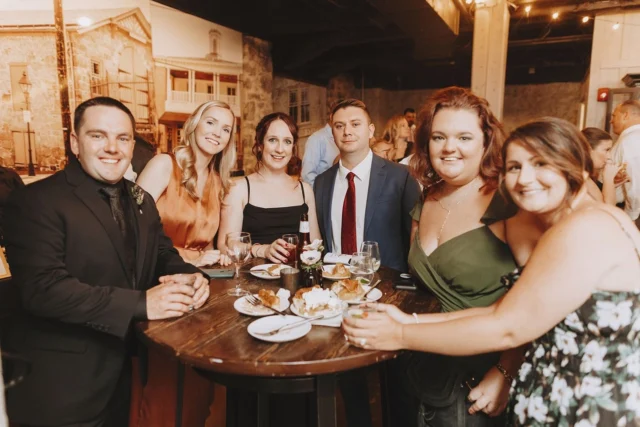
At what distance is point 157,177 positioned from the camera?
2.67 metres

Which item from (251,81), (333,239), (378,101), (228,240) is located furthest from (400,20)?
(378,101)

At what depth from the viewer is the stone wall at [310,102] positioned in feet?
26.8

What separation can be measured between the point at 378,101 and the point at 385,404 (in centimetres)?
1188

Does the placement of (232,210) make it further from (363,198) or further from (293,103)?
(293,103)

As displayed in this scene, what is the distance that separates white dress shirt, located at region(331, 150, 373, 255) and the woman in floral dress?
1.41 m

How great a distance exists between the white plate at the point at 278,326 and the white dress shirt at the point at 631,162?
14.2 feet

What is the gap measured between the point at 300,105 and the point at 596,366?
8.53 metres

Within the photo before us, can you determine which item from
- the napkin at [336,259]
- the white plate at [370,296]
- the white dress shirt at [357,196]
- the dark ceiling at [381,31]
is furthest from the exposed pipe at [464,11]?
the white plate at [370,296]

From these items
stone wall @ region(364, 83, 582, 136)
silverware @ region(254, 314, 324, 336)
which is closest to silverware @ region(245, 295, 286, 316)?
silverware @ region(254, 314, 324, 336)

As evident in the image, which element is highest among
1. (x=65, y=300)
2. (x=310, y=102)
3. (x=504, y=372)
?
(x=310, y=102)

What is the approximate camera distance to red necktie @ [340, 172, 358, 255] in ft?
9.30

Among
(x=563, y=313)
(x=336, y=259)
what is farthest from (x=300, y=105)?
(x=563, y=313)

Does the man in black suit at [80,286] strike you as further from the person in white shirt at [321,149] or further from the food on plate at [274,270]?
the person in white shirt at [321,149]

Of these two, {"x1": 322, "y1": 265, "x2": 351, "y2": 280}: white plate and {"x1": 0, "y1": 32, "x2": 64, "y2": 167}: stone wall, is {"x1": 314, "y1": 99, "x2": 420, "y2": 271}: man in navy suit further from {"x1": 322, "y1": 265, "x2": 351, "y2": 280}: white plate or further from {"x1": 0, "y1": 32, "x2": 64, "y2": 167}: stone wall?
{"x1": 0, "y1": 32, "x2": 64, "y2": 167}: stone wall
